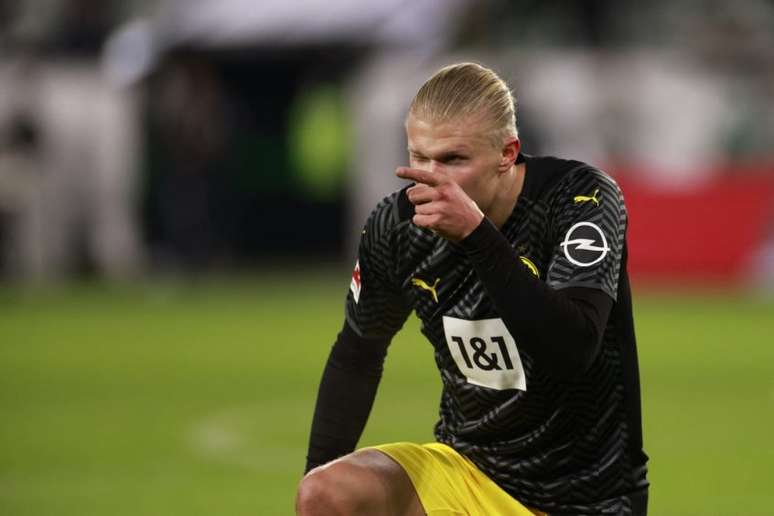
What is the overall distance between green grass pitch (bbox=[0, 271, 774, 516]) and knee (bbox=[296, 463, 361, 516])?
258cm

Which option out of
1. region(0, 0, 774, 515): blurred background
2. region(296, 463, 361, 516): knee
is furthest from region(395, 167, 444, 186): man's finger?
region(0, 0, 774, 515): blurred background

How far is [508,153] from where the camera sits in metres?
4.36

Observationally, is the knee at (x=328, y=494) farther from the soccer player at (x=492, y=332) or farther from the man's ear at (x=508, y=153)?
the man's ear at (x=508, y=153)

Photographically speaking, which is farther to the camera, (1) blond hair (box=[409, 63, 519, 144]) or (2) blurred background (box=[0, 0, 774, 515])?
(2) blurred background (box=[0, 0, 774, 515])

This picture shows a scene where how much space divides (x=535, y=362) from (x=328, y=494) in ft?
2.34

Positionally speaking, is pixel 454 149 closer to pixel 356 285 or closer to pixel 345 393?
pixel 356 285

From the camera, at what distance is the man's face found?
13.8 feet

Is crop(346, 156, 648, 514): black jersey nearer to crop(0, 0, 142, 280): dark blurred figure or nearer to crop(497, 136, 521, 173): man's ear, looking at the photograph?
crop(497, 136, 521, 173): man's ear

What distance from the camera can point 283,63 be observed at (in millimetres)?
22531

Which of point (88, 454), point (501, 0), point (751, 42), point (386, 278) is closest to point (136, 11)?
point (501, 0)

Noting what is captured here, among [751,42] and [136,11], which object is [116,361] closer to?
[136,11]

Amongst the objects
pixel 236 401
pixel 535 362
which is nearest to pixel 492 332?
pixel 535 362

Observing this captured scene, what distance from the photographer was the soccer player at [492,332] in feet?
13.4

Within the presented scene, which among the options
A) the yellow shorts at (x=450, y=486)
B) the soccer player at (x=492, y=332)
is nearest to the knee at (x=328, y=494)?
the soccer player at (x=492, y=332)
